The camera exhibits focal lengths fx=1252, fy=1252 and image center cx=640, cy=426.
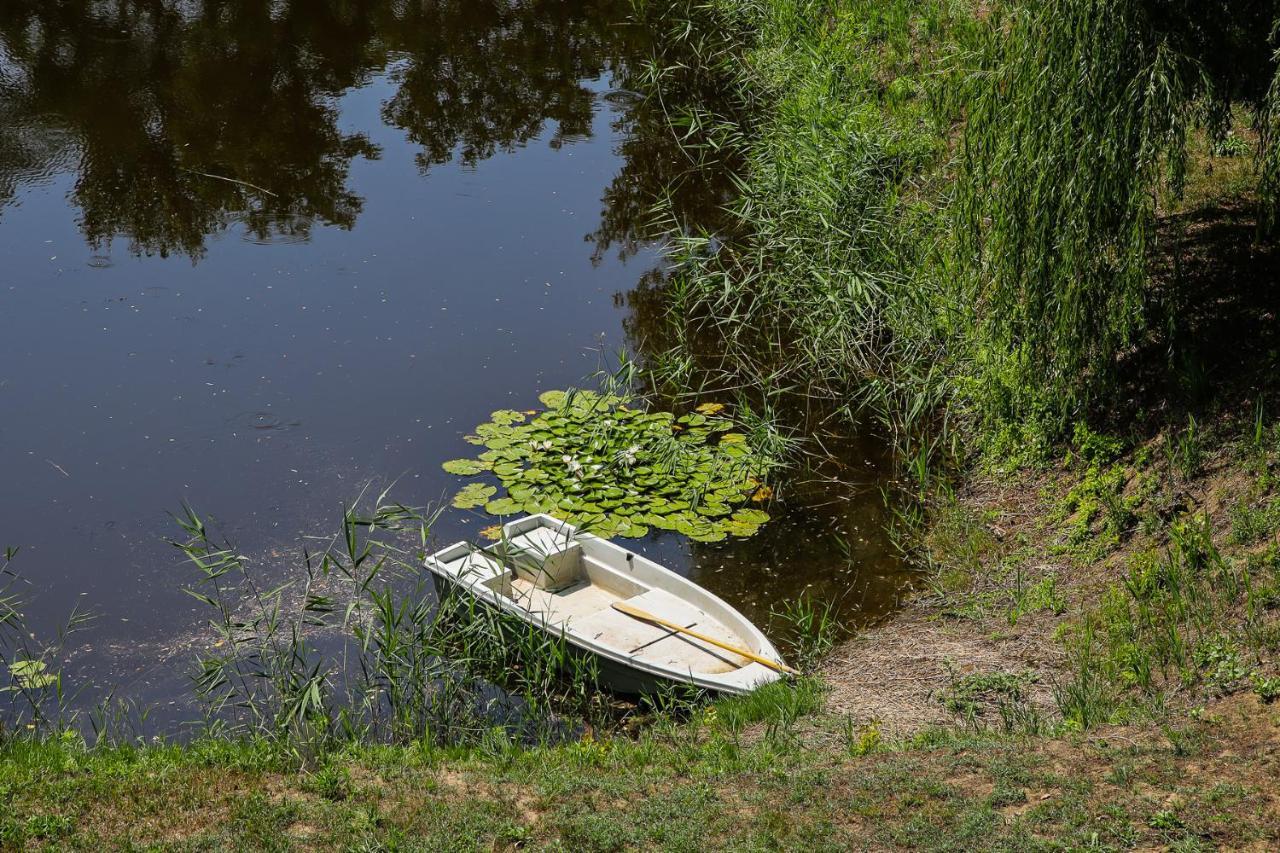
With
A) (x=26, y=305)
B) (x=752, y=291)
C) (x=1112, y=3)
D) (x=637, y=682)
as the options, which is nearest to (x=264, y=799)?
(x=637, y=682)

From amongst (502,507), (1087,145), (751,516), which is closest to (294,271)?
(502,507)

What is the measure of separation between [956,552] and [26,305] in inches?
410

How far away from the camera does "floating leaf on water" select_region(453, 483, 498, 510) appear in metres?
10.6

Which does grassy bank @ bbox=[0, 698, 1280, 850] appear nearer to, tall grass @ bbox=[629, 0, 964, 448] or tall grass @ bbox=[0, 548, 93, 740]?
tall grass @ bbox=[0, 548, 93, 740]

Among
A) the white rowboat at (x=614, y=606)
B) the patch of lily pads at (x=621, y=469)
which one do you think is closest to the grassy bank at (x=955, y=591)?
the white rowboat at (x=614, y=606)

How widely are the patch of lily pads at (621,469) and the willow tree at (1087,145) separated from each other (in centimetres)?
261

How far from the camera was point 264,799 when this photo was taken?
592 centimetres

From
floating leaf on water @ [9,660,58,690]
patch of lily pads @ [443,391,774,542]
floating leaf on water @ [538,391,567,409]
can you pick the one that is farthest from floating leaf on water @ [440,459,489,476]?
floating leaf on water @ [9,660,58,690]

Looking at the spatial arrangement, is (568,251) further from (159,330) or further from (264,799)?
(264,799)

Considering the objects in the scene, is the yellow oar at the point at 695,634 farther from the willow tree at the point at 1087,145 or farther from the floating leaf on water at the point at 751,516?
the willow tree at the point at 1087,145

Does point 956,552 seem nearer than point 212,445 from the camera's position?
Yes

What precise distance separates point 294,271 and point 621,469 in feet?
18.9

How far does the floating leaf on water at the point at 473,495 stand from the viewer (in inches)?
419

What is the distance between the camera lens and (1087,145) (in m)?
8.56
